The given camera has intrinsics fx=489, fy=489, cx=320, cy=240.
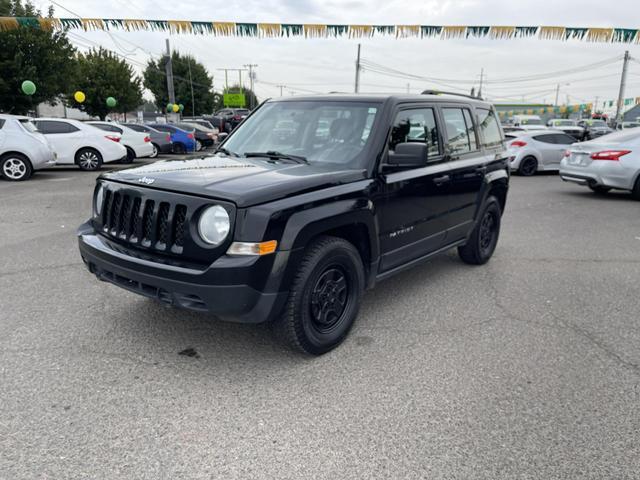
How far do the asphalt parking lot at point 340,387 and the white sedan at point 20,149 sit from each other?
311 inches

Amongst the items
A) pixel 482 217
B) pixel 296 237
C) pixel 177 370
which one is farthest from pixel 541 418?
pixel 482 217

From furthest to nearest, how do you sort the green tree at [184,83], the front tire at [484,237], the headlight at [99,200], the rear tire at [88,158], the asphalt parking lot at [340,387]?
1. the green tree at [184,83]
2. the rear tire at [88,158]
3. the front tire at [484,237]
4. the headlight at [99,200]
5. the asphalt parking lot at [340,387]

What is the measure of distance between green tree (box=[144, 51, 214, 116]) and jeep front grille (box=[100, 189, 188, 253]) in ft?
208

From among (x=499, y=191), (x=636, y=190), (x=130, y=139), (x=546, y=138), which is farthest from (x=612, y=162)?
(x=130, y=139)

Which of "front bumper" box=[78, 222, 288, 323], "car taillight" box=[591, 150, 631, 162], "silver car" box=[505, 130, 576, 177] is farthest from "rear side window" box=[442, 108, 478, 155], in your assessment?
"silver car" box=[505, 130, 576, 177]

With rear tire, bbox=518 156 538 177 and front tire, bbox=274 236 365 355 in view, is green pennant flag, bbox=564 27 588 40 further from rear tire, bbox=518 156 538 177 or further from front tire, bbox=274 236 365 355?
front tire, bbox=274 236 365 355

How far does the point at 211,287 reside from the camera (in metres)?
2.82

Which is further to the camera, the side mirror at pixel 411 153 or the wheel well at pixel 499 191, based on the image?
the wheel well at pixel 499 191

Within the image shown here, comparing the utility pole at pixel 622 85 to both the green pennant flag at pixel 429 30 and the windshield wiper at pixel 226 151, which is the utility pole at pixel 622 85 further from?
the windshield wiper at pixel 226 151

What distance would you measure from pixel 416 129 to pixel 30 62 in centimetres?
2326

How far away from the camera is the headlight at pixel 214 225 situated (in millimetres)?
2877

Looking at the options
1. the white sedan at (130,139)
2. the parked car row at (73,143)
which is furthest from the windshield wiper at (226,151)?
the white sedan at (130,139)

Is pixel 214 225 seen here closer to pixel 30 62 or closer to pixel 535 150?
pixel 535 150

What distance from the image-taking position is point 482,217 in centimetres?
546
